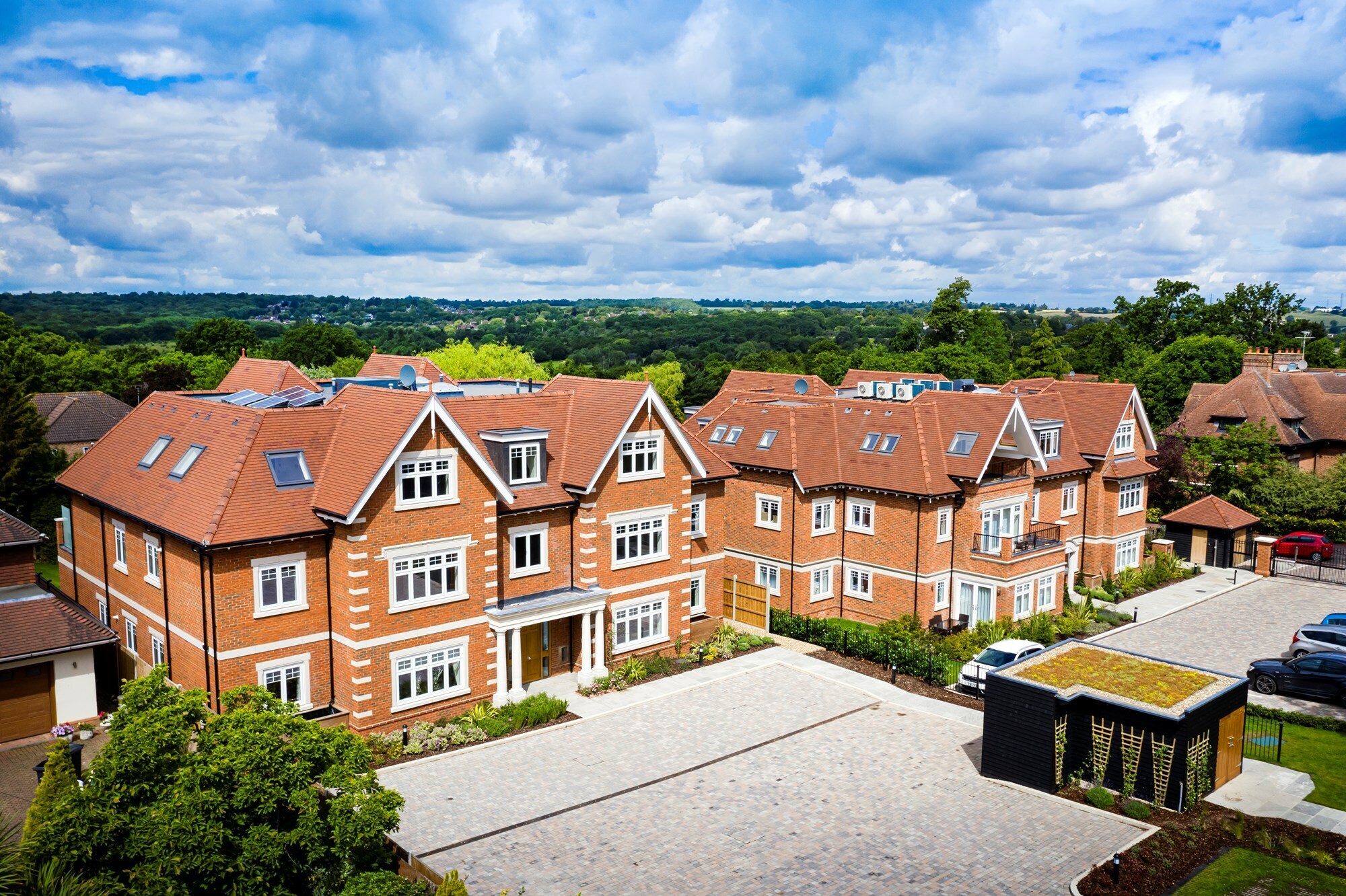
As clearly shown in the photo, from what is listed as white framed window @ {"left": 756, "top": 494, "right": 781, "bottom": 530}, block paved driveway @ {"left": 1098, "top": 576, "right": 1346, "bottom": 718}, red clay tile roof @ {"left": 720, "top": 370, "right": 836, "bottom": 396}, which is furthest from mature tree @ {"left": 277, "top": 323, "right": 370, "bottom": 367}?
block paved driveway @ {"left": 1098, "top": 576, "right": 1346, "bottom": 718}

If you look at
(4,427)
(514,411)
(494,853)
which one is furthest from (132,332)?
(494,853)

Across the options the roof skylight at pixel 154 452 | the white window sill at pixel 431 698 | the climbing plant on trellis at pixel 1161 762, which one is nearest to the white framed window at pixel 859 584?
the climbing plant on trellis at pixel 1161 762

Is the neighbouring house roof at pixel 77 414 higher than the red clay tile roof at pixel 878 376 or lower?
lower

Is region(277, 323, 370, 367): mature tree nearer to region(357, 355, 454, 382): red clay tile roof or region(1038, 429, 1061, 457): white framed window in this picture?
region(357, 355, 454, 382): red clay tile roof

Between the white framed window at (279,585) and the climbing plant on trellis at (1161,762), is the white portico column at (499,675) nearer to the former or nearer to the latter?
the white framed window at (279,585)

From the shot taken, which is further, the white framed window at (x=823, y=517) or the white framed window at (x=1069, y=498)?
the white framed window at (x=1069, y=498)

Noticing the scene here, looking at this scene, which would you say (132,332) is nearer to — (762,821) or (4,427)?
(4,427)
